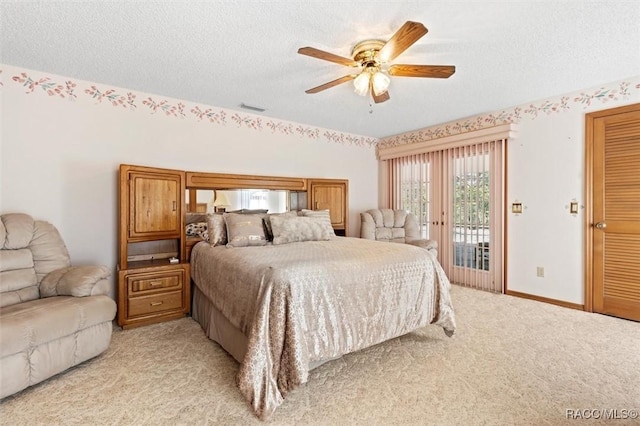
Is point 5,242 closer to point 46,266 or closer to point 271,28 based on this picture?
point 46,266

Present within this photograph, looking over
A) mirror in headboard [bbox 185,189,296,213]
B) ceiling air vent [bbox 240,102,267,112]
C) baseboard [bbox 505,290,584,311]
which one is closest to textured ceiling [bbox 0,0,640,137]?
ceiling air vent [bbox 240,102,267,112]

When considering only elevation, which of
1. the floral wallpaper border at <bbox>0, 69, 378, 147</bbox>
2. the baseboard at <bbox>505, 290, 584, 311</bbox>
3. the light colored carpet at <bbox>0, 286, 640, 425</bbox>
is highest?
the floral wallpaper border at <bbox>0, 69, 378, 147</bbox>

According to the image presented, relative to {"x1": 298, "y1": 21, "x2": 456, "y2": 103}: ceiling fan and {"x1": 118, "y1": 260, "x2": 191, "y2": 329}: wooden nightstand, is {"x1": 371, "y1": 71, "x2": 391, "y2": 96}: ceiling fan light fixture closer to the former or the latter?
{"x1": 298, "y1": 21, "x2": 456, "y2": 103}: ceiling fan

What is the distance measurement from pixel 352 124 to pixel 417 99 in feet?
4.17

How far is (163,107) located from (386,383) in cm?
356

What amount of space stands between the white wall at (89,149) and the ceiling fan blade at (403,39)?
97.4 inches

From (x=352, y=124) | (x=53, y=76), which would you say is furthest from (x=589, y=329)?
(x=53, y=76)

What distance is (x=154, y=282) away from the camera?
2980 millimetres

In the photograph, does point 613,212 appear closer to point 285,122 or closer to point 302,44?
point 302,44

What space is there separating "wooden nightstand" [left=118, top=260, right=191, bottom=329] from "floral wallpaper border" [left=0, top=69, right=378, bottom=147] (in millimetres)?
1738

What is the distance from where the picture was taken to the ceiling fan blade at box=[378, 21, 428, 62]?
67.7 inches

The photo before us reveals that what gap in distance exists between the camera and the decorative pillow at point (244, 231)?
122 inches

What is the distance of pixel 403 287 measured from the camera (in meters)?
2.37

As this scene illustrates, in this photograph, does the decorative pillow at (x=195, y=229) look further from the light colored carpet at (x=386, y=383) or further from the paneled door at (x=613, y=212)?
the paneled door at (x=613, y=212)
